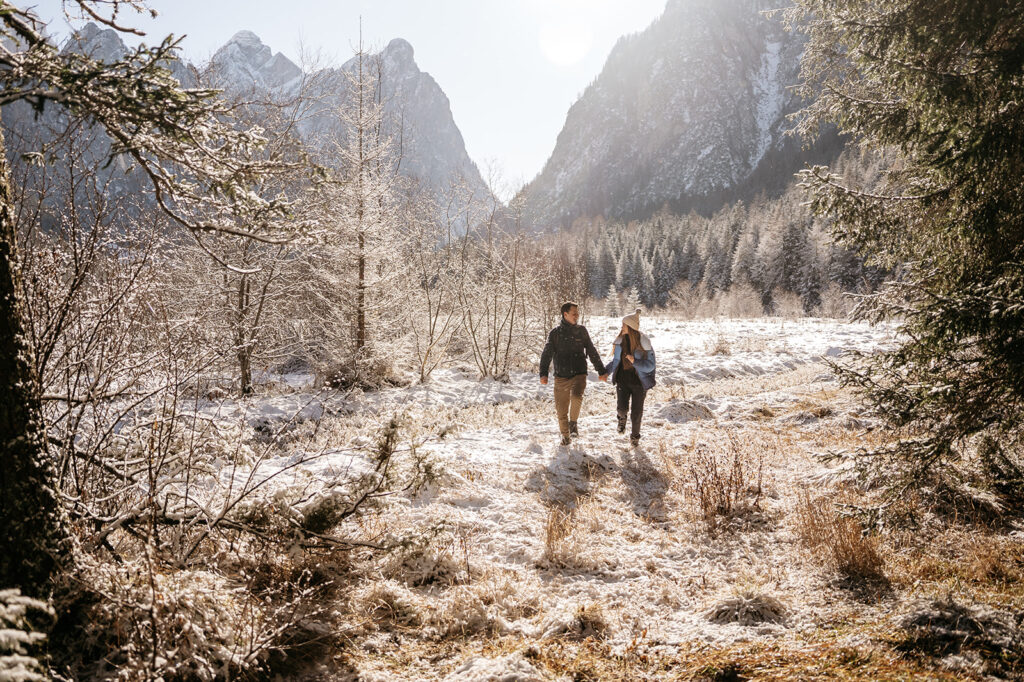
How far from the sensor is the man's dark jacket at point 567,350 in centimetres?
710

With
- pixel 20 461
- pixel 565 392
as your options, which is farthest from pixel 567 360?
pixel 20 461

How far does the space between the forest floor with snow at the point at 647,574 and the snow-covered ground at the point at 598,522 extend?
20 millimetres

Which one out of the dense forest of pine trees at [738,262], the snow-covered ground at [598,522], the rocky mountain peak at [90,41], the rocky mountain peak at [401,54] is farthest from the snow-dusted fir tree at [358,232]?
the rocky mountain peak at [401,54]

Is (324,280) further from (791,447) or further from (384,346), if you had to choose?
(791,447)

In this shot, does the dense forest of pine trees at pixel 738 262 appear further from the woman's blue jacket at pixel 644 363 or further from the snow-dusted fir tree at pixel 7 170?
the snow-dusted fir tree at pixel 7 170

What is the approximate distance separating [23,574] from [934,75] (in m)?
6.40

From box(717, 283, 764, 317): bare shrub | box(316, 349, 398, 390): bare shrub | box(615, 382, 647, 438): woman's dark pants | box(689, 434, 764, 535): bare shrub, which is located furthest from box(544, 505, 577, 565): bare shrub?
A: box(717, 283, 764, 317): bare shrub

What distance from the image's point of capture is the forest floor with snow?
2654 mm

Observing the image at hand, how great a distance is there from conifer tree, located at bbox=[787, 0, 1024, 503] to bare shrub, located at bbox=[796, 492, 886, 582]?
1.89 feet

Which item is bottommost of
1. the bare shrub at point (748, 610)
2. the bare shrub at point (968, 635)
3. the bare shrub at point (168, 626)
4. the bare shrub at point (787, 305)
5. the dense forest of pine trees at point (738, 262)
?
the bare shrub at point (748, 610)

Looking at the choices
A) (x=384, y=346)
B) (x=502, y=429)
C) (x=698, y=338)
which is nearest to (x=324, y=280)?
(x=384, y=346)

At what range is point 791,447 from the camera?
23.0 feet

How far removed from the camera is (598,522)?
15.5ft

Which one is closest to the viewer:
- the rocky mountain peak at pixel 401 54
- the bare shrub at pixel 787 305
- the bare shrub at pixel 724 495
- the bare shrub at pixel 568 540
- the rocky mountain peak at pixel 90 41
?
the rocky mountain peak at pixel 90 41
